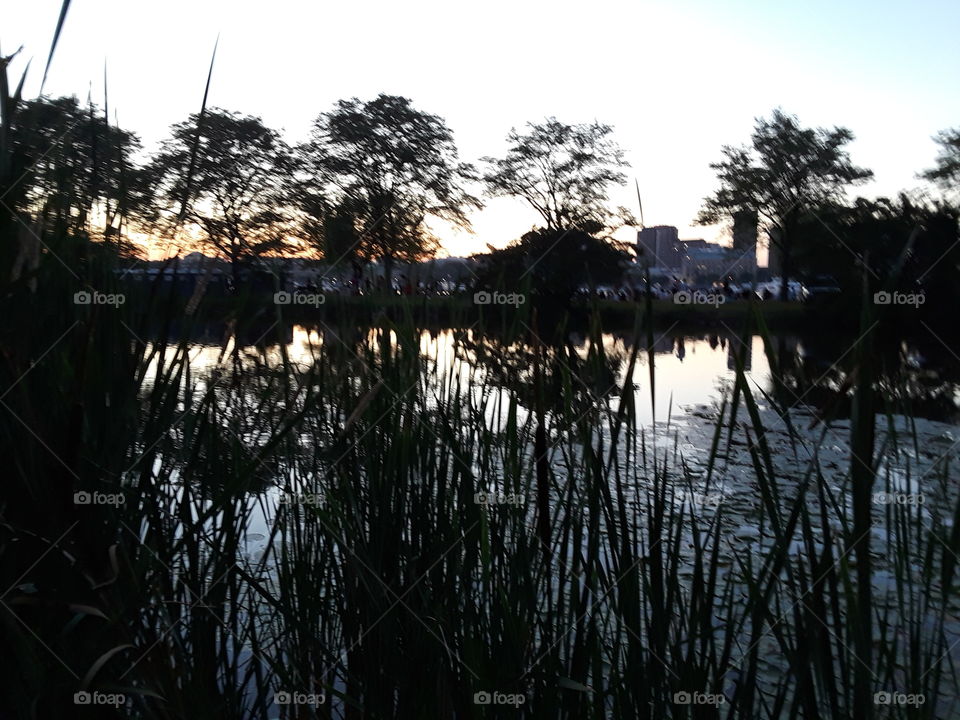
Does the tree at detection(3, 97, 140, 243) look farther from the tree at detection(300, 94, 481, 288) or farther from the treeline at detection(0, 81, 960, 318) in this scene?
the tree at detection(300, 94, 481, 288)

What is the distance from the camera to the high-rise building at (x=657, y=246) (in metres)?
1.30

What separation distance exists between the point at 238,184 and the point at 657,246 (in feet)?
29.7

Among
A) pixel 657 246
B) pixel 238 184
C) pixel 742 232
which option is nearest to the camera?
pixel 657 246

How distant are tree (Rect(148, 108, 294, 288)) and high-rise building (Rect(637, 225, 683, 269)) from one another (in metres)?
0.70

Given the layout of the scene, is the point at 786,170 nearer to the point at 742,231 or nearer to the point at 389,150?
the point at 742,231

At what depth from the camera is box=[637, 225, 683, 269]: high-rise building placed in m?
1.30

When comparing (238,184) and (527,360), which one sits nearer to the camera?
(527,360)

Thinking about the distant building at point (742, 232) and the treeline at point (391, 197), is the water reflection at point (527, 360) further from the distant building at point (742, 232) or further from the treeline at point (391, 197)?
the distant building at point (742, 232)

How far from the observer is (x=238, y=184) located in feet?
32.6

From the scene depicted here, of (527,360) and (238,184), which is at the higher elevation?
(238,184)

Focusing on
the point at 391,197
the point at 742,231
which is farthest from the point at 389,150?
the point at 391,197

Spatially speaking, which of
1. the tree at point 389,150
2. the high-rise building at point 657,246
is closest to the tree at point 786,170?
the tree at point 389,150

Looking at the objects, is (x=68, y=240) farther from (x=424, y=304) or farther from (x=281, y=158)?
(x=281, y=158)

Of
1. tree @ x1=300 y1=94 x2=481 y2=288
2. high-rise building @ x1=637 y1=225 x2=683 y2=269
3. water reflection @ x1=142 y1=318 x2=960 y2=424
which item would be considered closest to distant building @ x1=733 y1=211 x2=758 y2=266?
tree @ x1=300 y1=94 x2=481 y2=288
